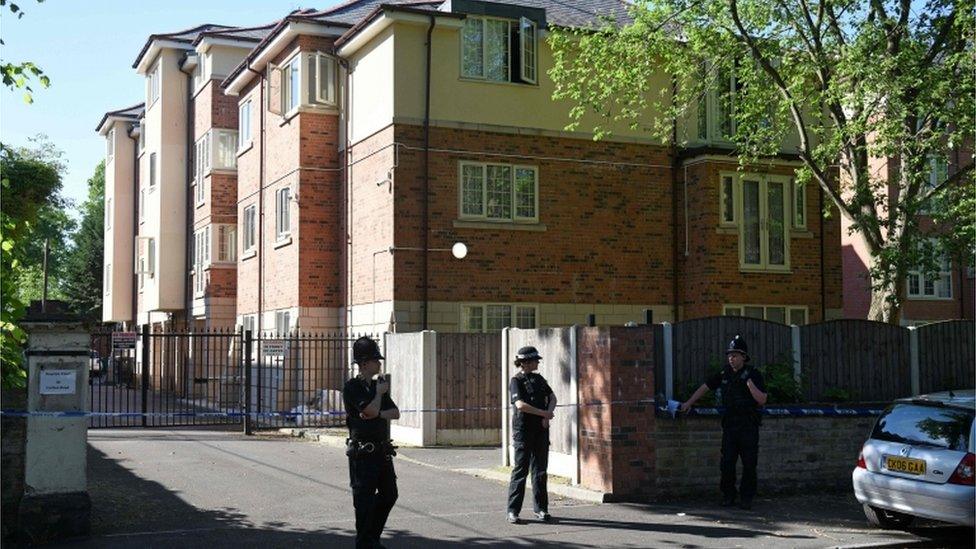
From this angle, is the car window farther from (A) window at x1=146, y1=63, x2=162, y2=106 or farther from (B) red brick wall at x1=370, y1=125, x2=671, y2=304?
(A) window at x1=146, y1=63, x2=162, y2=106

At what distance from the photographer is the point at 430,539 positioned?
10.0m

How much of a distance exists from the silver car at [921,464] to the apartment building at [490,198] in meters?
11.7

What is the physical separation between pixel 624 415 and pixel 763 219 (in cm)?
1280

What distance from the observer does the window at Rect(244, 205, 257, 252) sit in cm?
2820

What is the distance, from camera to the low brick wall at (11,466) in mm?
9586

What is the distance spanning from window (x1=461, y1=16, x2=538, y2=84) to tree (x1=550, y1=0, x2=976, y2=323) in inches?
79.8

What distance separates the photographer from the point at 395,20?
69.4 feet

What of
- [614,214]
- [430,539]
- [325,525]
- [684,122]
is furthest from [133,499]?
[684,122]

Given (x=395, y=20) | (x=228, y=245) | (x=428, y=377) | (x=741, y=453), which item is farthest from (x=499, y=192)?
(x=228, y=245)

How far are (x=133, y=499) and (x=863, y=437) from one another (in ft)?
28.8

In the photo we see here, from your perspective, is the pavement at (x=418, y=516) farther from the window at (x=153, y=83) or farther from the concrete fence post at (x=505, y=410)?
the window at (x=153, y=83)

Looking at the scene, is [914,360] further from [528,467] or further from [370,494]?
[370,494]

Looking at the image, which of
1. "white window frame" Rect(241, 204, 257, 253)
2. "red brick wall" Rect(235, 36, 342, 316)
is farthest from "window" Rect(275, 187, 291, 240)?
"white window frame" Rect(241, 204, 257, 253)

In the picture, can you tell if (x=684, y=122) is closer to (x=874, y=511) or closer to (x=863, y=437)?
(x=863, y=437)
